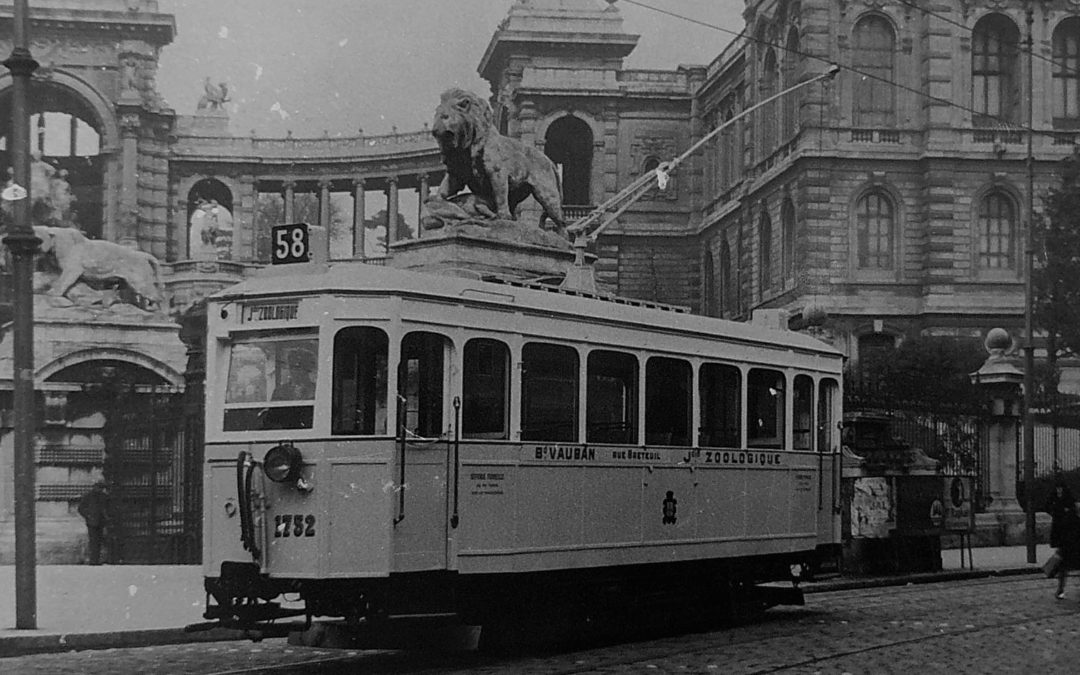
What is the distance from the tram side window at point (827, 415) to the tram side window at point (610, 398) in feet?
12.6

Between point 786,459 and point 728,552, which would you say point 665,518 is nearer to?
point 728,552

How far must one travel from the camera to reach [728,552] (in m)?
17.1

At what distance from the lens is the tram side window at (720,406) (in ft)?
55.1

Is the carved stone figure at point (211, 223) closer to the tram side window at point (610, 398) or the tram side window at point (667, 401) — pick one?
the tram side window at point (667, 401)

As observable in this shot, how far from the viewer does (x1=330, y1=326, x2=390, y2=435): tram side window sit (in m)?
13.2

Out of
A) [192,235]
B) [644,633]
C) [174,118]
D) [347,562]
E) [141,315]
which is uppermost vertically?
[174,118]

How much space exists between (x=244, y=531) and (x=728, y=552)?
18.8ft

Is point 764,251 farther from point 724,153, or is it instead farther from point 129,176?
point 129,176

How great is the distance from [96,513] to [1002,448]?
688 inches

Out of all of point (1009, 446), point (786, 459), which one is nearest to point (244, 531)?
point (786, 459)

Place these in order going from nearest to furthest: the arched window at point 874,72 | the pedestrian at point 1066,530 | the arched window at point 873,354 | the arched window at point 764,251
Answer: the pedestrian at point 1066,530, the arched window at point 873,354, the arched window at point 874,72, the arched window at point 764,251

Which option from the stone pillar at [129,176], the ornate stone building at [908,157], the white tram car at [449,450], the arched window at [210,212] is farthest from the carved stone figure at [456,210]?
the arched window at [210,212]

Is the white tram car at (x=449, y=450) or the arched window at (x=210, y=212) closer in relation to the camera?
the white tram car at (x=449, y=450)

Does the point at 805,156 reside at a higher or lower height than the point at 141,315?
higher
